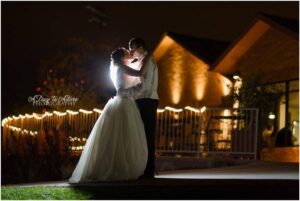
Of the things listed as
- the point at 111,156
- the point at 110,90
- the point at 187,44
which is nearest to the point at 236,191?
the point at 111,156

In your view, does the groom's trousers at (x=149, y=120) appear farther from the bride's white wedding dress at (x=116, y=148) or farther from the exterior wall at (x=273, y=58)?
the exterior wall at (x=273, y=58)

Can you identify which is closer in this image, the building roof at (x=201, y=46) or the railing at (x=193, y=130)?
the railing at (x=193, y=130)

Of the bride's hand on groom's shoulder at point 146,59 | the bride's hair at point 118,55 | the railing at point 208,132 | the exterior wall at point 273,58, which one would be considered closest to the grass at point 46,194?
the bride's hair at point 118,55

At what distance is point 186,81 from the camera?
26453 mm

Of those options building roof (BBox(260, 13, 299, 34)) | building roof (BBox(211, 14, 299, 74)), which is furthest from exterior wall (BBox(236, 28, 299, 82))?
building roof (BBox(260, 13, 299, 34))

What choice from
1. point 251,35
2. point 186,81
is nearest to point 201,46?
point 186,81

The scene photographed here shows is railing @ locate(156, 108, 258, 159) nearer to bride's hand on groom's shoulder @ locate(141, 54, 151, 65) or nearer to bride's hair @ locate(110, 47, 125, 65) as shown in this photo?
→ bride's hand on groom's shoulder @ locate(141, 54, 151, 65)

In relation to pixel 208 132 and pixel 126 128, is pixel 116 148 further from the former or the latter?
pixel 208 132

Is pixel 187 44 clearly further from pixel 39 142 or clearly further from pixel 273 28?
pixel 39 142

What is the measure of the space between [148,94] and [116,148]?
2.91ft

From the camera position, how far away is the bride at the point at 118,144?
27.3 ft

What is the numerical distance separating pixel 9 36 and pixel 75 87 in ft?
27.6

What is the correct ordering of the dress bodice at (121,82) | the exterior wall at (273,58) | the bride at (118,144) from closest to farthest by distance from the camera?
the bride at (118,144)
the dress bodice at (121,82)
the exterior wall at (273,58)

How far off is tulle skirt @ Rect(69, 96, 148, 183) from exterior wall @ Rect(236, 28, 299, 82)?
1280cm
